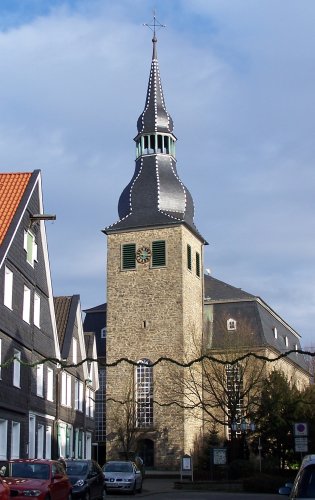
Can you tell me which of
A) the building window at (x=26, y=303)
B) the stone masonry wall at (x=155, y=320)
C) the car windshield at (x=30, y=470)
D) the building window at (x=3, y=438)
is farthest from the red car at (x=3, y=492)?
the stone masonry wall at (x=155, y=320)

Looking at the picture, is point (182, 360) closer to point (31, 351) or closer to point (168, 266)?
point (168, 266)

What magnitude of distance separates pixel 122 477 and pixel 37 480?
13203 millimetres

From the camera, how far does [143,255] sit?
200ft

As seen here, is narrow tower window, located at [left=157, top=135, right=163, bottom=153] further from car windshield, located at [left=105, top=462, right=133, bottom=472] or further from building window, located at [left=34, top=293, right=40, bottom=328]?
car windshield, located at [left=105, top=462, right=133, bottom=472]

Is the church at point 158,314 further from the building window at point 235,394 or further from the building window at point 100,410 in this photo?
the building window at point 235,394

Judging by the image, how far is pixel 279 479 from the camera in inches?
1321

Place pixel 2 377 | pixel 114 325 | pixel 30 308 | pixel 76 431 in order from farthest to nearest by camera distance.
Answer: pixel 114 325
pixel 76 431
pixel 30 308
pixel 2 377

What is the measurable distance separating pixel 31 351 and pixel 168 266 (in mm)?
28904

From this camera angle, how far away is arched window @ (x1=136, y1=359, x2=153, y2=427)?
191 ft

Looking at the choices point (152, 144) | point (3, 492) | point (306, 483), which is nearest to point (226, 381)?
point (152, 144)

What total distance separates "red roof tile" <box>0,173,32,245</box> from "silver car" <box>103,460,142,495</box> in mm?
9357

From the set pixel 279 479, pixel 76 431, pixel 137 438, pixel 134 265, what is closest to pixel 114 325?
pixel 134 265

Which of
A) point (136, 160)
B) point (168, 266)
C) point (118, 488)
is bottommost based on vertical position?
point (118, 488)

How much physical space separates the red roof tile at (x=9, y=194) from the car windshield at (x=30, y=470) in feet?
36.5
